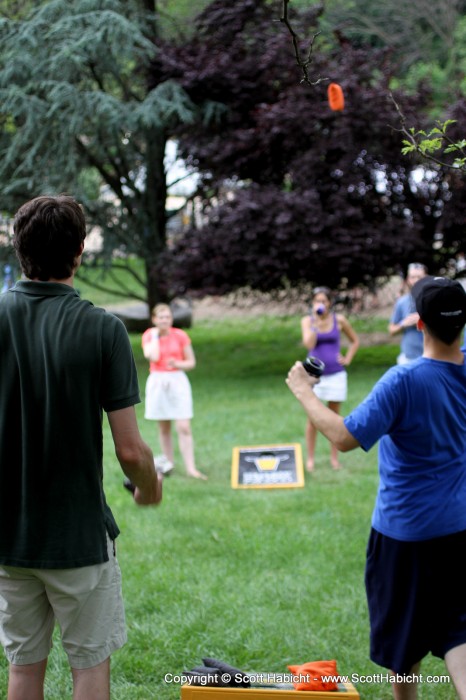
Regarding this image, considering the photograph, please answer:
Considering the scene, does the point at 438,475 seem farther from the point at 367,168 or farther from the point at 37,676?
the point at 367,168

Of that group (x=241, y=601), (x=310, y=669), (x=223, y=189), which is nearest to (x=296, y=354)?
(x=223, y=189)

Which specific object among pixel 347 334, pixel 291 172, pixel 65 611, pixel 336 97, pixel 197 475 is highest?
pixel 336 97

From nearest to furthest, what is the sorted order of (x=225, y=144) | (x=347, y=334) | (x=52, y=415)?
(x=52, y=415) < (x=347, y=334) < (x=225, y=144)

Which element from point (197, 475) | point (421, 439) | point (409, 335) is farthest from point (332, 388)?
point (421, 439)

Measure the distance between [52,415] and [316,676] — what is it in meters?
1.54

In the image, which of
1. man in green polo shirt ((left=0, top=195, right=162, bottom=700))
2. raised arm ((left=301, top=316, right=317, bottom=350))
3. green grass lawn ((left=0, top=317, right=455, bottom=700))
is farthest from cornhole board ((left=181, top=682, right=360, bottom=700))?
raised arm ((left=301, top=316, right=317, bottom=350))

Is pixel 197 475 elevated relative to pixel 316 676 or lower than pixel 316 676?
lower

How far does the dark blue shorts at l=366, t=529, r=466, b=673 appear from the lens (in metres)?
2.84

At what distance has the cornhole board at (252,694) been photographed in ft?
9.61

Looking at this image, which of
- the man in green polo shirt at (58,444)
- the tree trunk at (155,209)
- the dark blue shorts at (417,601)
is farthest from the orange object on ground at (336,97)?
the tree trunk at (155,209)

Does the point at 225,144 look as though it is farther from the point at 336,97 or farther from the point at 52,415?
the point at 52,415

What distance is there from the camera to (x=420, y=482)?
293 centimetres

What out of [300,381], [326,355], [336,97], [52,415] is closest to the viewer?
[52,415]

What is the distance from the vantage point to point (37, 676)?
251 cm
